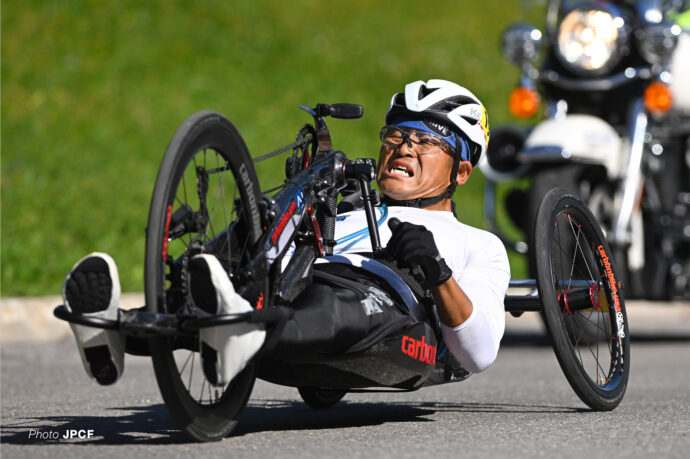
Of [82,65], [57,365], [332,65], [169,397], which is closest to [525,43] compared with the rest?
[57,365]

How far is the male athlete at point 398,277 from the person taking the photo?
3.89 meters

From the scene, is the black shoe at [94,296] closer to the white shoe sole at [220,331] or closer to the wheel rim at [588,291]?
the white shoe sole at [220,331]

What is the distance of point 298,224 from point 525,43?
518cm

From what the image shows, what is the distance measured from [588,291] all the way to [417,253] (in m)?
1.46

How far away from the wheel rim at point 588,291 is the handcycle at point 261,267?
0.02m

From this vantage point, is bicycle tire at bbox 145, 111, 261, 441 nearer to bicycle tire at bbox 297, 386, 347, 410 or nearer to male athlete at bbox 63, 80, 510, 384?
male athlete at bbox 63, 80, 510, 384

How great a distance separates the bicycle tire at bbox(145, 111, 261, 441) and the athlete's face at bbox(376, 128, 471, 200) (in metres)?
0.94

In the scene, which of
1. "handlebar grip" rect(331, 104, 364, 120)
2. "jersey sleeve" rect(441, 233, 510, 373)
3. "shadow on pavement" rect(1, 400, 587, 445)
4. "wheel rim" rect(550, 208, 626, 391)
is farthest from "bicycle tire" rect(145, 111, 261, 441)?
"wheel rim" rect(550, 208, 626, 391)

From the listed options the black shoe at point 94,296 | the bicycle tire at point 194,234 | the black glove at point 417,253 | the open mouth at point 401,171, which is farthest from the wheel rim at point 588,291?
the black shoe at point 94,296

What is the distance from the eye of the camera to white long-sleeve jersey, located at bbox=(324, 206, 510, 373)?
480 cm

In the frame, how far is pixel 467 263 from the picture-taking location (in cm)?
508

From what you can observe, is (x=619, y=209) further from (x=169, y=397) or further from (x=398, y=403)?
(x=169, y=397)

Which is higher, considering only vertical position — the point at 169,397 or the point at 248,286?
the point at 248,286

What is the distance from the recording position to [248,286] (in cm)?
419
